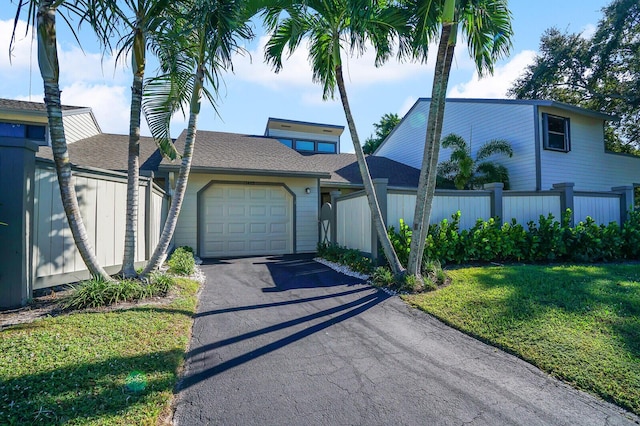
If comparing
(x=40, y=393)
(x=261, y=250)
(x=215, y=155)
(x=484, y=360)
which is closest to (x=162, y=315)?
(x=40, y=393)

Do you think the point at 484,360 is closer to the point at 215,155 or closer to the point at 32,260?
the point at 32,260

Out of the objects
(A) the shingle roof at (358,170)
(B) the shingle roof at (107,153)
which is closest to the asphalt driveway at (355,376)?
(B) the shingle roof at (107,153)

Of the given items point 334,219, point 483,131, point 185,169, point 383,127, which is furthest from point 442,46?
point 383,127

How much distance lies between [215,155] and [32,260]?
7.38m

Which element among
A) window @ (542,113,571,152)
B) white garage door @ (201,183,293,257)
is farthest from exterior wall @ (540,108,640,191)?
white garage door @ (201,183,293,257)

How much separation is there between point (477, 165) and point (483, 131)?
1.55 meters

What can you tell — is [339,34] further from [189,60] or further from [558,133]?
[558,133]

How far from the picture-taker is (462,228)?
8.32m

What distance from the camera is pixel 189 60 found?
19.6 ft

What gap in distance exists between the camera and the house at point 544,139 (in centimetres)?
1250

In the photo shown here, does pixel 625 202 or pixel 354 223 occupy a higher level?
pixel 625 202

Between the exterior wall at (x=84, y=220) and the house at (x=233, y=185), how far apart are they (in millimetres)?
3617

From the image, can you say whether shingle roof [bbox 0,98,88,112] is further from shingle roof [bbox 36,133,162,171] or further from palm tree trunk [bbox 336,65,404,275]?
palm tree trunk [bbox 336,65,404,275]

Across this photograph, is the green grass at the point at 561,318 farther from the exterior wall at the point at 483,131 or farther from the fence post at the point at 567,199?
the exterior wall at the point at 483,131
